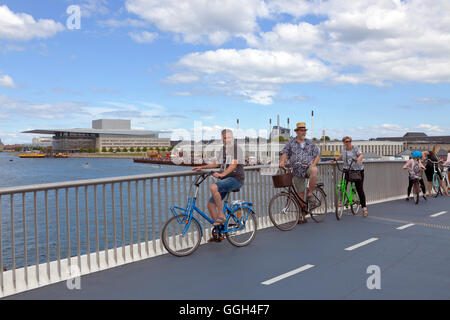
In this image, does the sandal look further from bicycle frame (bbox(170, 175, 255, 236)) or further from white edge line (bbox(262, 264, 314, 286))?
white edge line (bbox(262, 264, 314, 286))

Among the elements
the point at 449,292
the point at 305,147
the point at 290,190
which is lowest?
the point at 449,292

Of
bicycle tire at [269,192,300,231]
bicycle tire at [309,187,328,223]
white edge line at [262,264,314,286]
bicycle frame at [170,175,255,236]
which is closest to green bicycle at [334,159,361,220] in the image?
bicycle tire at [309,187,328,223]

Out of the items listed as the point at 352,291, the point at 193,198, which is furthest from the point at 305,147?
the point at 352,291

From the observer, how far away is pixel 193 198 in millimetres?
5738

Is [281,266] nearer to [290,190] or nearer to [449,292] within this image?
[449,292]

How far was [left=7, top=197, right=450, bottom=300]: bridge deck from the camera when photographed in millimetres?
4293

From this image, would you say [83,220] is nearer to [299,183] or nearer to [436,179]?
[436,179]

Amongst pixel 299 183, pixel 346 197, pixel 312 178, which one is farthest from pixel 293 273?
pixel 346 197

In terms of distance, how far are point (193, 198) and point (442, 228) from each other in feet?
15.6

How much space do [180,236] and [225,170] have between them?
1080 mm

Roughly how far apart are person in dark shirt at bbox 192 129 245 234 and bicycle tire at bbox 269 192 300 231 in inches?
59.4

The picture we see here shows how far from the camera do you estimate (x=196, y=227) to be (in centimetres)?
589

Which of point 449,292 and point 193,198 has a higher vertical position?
point 193,198

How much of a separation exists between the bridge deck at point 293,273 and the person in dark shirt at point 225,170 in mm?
575
